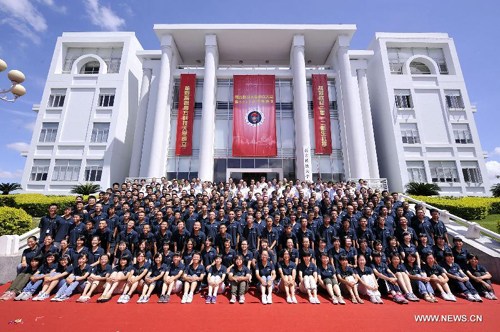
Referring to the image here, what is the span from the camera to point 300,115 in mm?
19844

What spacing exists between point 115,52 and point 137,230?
23.0 m

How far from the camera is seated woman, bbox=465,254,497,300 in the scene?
19.1 ft

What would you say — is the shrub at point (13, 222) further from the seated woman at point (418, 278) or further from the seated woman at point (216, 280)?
the seated woman at point (418, 278)

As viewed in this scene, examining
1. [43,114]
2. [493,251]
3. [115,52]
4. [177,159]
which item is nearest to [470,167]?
[493,251]

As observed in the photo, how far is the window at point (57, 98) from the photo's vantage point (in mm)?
21819

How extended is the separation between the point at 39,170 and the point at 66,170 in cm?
231

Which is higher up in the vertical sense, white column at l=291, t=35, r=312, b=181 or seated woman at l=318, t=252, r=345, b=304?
white column at l=291, t=35, r=312, b=181

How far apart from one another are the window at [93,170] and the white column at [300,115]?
16.8 m

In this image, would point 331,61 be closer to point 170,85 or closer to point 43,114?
point 170,85

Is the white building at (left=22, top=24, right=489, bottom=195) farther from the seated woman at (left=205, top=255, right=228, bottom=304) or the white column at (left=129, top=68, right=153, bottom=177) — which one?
the seated woman at (left=205, top=255, right=228, bottom=304)

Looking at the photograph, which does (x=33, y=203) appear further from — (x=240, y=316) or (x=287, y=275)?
(x=287, y=275)

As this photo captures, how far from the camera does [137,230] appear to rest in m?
7.28

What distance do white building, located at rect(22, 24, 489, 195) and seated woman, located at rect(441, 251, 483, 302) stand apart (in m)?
12.7

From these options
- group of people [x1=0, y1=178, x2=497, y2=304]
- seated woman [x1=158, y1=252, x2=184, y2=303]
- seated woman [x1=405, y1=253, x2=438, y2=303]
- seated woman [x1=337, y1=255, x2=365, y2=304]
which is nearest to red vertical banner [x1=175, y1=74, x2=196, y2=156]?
group of people [x1=0, y1=178, x2=497, y2=304]
